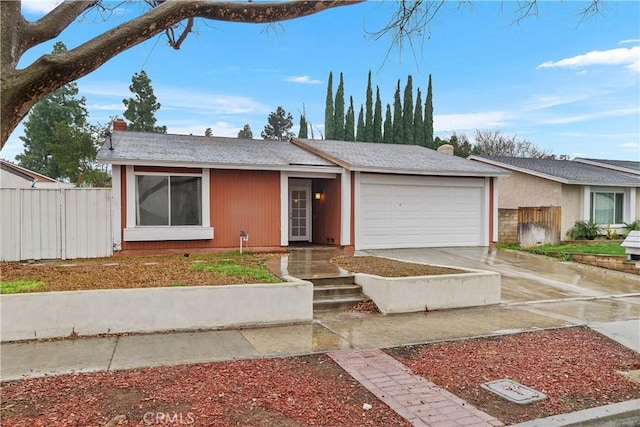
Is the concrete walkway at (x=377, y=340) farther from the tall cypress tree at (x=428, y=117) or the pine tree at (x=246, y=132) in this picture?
the pine tree at (x=246, y=132)

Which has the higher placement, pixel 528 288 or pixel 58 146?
pixel 58 146

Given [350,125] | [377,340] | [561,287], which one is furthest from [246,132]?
[377,340]

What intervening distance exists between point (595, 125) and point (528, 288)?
13601 millimetres

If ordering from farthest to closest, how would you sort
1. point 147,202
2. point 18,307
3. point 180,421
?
1. point 147,202
2. point 18,307
3. point 180,421

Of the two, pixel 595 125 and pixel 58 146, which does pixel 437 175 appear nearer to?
pixel 595 125

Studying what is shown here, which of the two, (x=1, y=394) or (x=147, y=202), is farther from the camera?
(x=147, y=202)

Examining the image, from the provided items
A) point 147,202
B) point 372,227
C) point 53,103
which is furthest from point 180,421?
point 53,103

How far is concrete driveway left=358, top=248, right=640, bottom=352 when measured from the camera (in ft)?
22.7

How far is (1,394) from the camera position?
12.3ft

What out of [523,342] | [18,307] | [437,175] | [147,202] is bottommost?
[523,342]

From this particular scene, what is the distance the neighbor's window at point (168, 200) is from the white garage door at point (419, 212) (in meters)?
4.73

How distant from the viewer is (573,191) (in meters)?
17.3

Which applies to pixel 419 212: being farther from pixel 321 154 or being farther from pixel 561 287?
pixel 561 287

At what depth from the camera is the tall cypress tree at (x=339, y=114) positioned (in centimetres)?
3938
